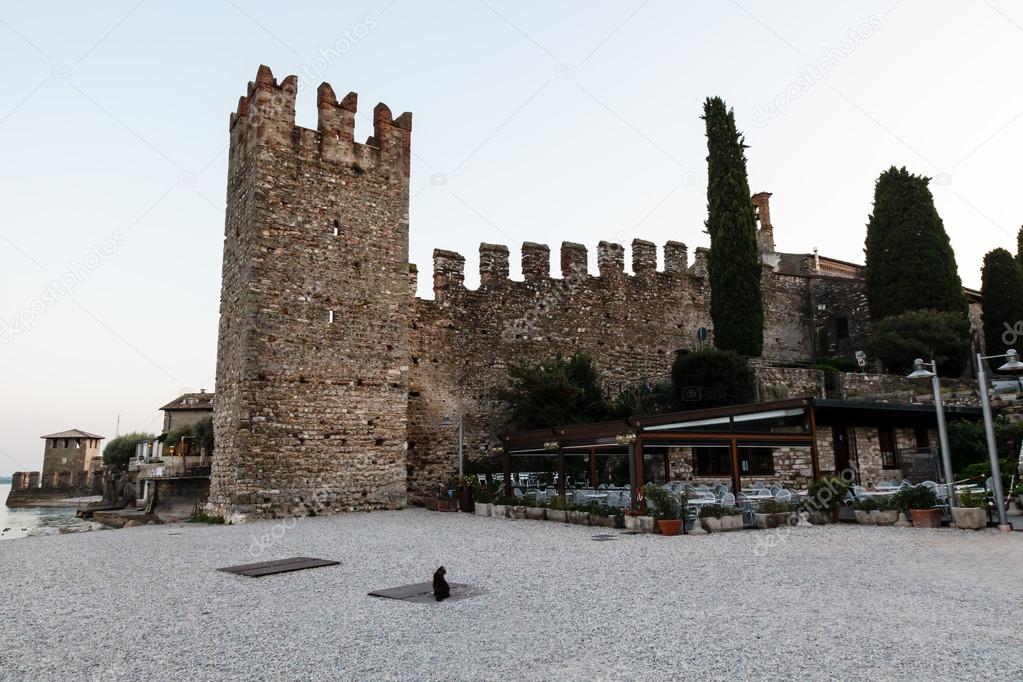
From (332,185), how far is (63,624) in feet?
47.0

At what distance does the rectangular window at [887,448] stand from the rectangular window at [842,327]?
10.2 metres

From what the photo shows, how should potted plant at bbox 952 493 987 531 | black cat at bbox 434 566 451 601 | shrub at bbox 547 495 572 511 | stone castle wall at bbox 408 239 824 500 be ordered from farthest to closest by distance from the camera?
stone castle wall at bbox 408 239 824 500 → shrub at bbox 547 495 572 511 → potted plant at bbox 952 493 987 531 → black cat at bbox 434 566 451 601

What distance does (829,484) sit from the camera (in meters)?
13.6

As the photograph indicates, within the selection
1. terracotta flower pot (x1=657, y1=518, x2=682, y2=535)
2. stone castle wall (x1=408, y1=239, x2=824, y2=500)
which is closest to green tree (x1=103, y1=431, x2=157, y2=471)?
stone castle wall (x1=408, y1=239, x2=824, y2=500)

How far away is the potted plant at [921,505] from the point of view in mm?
12273

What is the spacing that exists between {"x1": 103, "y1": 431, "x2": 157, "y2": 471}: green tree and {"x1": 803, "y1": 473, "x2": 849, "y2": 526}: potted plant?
5906 centimetres

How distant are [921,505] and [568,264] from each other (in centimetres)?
1448

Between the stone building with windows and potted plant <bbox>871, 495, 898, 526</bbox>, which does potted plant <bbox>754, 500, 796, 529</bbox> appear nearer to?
potted plant <bbox>871, 495, 898, 526</bbox>

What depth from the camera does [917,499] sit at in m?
12.7

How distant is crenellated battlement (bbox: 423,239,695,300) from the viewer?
2247cm

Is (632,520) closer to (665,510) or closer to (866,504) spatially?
(665,510)

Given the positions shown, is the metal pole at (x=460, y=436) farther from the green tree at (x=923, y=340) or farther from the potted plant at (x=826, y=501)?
the green tree at (x=923, y=340)

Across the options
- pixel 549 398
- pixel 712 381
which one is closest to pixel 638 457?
pixel 549 398

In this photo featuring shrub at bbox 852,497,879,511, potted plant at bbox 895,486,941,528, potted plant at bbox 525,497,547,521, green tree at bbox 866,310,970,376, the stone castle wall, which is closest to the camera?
potted plant at bbox 895,486,941,528
